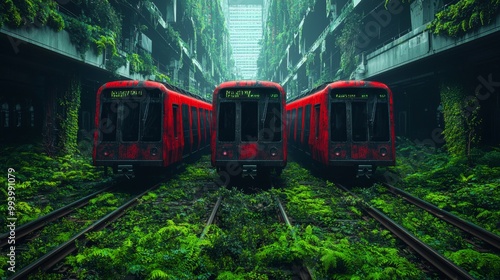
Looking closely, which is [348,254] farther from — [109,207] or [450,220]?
[109,207]

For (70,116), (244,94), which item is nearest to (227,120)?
(244,94)

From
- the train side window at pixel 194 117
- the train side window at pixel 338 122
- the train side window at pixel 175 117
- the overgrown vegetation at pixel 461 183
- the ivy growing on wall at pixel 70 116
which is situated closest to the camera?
the overgrown vegetation at pixel 461 183

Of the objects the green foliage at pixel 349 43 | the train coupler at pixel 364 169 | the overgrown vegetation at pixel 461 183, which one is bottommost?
the overgrown vegetation at pixel 461 183

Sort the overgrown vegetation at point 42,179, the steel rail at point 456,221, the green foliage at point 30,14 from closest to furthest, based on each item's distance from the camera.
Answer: the steel rail at point 456,221 < the overgrown vegetation at point 42,179 < the green foliage at point 30,14

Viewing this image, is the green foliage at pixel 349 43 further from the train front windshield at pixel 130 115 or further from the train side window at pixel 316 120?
the train front windshield at pixel 130 115

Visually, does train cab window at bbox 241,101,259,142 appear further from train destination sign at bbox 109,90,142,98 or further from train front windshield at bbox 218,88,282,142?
train destination sign at bbox 109,90,142,98

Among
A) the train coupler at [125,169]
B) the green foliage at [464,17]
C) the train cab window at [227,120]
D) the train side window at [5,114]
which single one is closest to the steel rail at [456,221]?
the train cab window at [227,120]

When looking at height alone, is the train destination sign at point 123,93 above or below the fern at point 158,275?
above

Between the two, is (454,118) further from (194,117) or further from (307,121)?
(194,117)

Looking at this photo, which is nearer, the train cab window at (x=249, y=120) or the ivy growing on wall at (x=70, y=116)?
the train cab window at (x=249, y=120)
